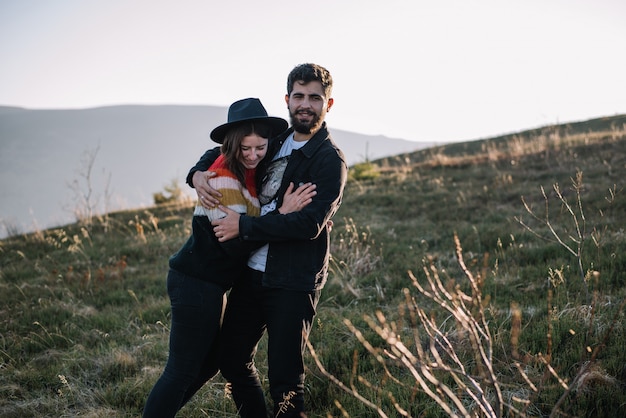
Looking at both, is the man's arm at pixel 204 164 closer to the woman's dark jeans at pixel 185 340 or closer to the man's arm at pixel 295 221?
the man's arm at pixel 295 221

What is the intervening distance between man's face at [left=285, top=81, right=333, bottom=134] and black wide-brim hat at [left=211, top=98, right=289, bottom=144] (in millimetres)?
144

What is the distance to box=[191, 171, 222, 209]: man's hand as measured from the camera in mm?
2508

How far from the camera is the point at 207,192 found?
2.54m

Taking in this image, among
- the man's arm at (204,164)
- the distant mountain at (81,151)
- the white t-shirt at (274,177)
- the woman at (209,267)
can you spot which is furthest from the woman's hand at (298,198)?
the distant mountain at (81,151)

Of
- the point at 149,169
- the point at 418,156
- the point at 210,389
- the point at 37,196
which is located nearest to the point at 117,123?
the point at 149,169

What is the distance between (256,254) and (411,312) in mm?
1368

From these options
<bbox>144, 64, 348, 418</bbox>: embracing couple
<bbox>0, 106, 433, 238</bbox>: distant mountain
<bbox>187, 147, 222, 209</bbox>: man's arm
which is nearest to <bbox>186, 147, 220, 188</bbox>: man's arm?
<bbox>187, 147, 222, 209</bbox>: man's arm

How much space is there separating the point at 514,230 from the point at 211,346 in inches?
220

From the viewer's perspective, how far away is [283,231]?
2357 mm

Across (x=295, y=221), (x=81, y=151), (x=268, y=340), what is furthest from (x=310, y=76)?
(x=81, y=151)

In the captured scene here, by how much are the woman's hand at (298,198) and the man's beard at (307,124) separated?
391 mm

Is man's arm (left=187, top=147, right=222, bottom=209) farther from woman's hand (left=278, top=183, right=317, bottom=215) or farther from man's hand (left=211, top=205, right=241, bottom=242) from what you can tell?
woman's hand (left=278, top=183, right=317, bottom=215)

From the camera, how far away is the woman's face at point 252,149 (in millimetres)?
2578

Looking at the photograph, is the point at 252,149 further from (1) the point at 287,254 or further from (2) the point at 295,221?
(1) the point at 287,254
